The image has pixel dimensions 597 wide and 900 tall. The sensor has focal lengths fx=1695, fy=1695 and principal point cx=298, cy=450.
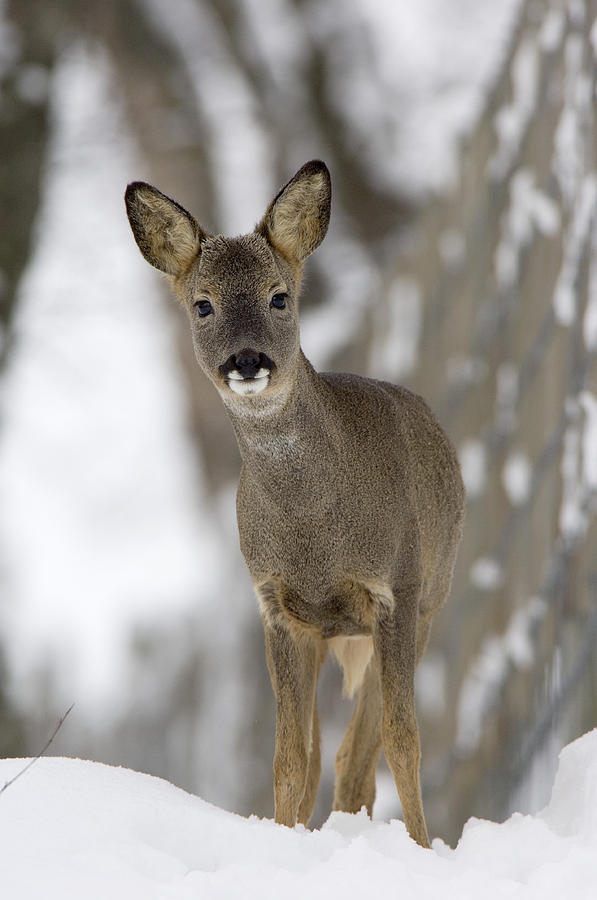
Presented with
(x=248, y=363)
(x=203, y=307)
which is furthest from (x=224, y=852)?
(x=203, y=307)

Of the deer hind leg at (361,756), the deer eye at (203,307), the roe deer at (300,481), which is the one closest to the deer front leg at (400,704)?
the roe deer at (300,481)

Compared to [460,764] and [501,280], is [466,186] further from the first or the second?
[460,764]

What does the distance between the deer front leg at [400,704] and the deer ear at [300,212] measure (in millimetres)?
1052

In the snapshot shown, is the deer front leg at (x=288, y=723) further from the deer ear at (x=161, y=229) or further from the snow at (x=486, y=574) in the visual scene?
the snow at (x=486, y=574)

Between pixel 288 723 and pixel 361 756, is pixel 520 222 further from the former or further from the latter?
pixel 288 723

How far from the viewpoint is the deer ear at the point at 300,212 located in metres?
4.71

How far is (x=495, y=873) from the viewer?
149 inches

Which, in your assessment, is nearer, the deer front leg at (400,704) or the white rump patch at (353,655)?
the deer front leg at (400,704)

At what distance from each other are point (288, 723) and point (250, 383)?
990 millimetres

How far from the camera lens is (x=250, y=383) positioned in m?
4.31

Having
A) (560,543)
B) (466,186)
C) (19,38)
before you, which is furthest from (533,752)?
(19,38)

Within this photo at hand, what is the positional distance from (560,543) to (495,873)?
109 inches

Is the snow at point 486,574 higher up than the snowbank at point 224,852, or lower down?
lower down

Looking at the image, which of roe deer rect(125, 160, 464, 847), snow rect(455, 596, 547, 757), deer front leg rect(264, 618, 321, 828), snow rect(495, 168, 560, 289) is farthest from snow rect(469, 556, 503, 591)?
deer front leg rect(264, 618, 321, 828)
